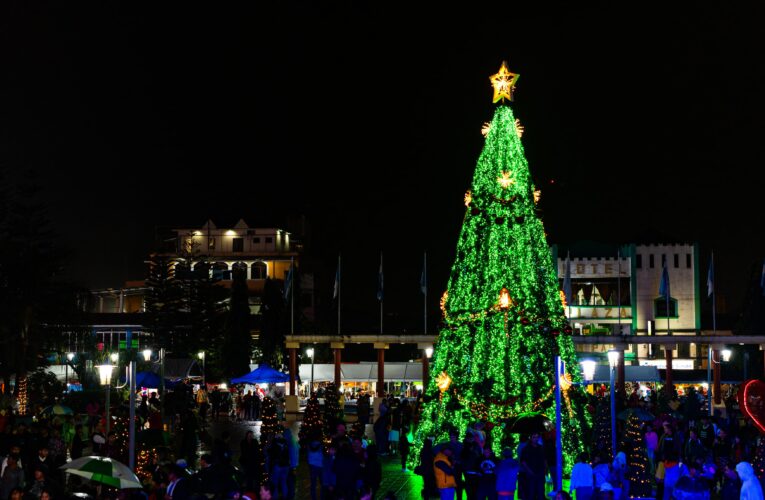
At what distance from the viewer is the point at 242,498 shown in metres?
11.8

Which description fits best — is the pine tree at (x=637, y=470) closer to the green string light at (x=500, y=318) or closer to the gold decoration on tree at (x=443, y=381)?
the green string light at (x=500, y=318)

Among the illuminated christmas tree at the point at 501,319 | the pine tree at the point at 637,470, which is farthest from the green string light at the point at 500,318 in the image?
the pine tree at the point at 637,470

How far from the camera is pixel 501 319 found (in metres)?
22.4

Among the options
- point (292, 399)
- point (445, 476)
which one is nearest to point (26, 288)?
point (292, 399)

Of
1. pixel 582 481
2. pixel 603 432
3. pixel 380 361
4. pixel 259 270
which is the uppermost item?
pixel 259 270

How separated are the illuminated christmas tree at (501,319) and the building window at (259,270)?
69820 mm

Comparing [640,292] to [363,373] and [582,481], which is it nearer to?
[363,373]

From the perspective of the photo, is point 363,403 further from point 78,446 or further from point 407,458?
point 78,446

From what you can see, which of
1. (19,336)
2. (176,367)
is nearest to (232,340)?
(176,367)

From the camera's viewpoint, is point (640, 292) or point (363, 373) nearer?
point (363, 373)

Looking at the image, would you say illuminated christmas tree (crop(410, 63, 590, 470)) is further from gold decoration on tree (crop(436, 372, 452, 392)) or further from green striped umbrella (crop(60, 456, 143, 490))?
green striped umbrella (crop(60, 456, 143, 490))

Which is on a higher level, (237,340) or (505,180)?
(505,180)

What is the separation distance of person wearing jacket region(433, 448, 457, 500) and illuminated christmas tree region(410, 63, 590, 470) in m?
5.50

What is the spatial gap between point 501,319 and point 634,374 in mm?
27246
